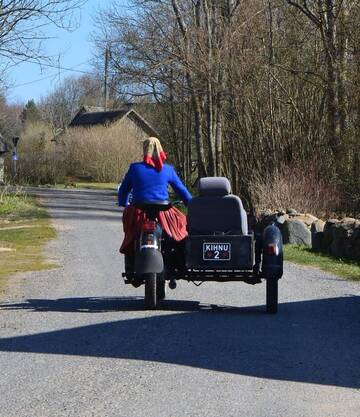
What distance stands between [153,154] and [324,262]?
747cm

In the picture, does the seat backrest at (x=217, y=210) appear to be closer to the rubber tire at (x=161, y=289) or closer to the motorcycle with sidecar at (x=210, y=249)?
the motorcycle with sidecar at (x=210, y=249)

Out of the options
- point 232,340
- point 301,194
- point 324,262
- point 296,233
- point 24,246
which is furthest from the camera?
point 301,194

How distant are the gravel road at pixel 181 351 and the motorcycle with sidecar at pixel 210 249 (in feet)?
1.30

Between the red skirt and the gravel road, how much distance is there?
0.81 m

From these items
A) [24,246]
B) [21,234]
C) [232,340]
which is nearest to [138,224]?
[232,340]

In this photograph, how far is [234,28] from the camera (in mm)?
34125

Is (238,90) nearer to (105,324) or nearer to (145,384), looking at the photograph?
(105,324)

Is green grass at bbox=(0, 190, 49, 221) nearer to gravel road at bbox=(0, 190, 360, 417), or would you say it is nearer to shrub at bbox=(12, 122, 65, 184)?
gravel road at bbox=(0, 190, 360, 417)

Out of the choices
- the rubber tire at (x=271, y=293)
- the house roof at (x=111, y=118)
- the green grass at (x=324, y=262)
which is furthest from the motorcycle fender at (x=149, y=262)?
the house roof at (x=111, y=118)

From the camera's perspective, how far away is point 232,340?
29.2 feet

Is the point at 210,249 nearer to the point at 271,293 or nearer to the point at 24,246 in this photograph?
the point at 271,293

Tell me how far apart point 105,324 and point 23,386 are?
9.34 ft

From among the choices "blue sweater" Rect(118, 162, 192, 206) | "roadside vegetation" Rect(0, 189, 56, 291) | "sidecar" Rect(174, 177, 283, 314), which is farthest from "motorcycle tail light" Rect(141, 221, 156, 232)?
"roadside vegetation" Rect(0, 189, 56, 291)

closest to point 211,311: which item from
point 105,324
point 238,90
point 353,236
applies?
point 105,324
